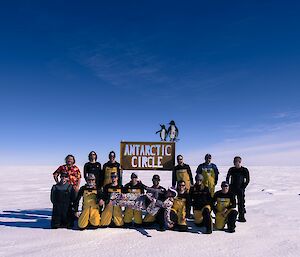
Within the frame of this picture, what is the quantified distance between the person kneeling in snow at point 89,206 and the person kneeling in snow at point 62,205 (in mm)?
183

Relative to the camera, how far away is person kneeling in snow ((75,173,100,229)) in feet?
21.0

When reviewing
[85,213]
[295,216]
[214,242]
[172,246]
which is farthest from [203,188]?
[295,216]

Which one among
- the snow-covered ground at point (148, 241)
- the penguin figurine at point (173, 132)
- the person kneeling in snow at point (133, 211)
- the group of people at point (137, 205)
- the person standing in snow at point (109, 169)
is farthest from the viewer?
the penguin figurine at point (173, 132)

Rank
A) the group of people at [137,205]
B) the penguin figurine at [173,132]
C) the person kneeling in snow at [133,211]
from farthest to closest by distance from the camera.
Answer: the penguin figurine at [173,132] < the person kneeling in snow at [133,211] < the group of people at [137,205]

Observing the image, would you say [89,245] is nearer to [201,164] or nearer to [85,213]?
[85,213]

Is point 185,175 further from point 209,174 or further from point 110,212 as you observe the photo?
point 110,212

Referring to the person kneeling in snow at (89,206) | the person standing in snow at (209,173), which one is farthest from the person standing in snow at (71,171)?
the person standing in snow at (209,173)

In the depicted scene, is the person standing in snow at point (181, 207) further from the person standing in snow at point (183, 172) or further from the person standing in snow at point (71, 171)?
the person standing in snow at point (71, 171)

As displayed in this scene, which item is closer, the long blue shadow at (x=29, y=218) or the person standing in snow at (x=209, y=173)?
the long blue shadow at (x=29, y=218)

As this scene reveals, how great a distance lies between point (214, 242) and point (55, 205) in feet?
11.4

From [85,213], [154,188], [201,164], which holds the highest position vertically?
[201,164]

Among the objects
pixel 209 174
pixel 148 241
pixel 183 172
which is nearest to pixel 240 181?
pixel 209 174

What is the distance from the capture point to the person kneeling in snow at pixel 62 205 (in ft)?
21.5

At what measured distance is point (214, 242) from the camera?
18.3 feet
